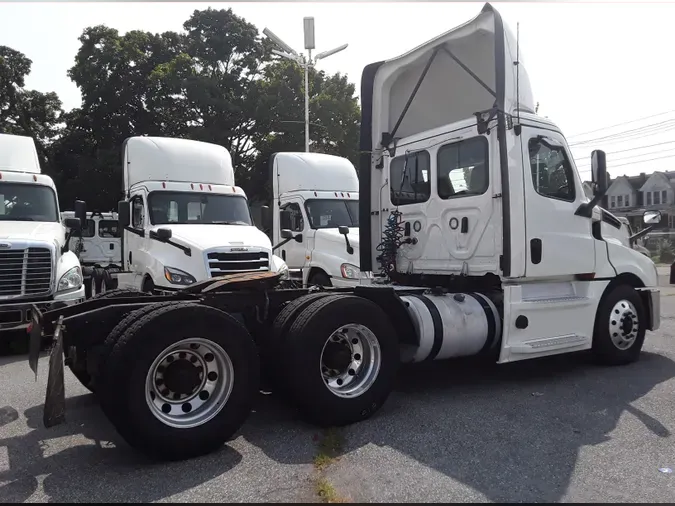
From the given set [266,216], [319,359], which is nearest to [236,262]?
[266,216]

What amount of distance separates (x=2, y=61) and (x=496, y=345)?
1126 inches

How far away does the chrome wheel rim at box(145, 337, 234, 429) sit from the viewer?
13.1 ft

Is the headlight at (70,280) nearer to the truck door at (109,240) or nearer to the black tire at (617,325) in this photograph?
the black tire at (617,325)

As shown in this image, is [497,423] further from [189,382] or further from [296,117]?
[296,117]

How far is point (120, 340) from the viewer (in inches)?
151

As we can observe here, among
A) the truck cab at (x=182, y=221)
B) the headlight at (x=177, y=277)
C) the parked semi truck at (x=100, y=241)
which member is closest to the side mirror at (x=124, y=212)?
the truck cab at (x=182, y=221)

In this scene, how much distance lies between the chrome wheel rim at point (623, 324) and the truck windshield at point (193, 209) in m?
6.37

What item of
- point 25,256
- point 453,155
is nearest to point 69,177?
point 25,256

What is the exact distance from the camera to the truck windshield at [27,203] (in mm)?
9148

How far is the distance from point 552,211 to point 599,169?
0.68 metres

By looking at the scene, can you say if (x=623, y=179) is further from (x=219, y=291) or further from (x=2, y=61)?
(x=219, y=291)

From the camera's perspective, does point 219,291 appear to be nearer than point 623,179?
Yes

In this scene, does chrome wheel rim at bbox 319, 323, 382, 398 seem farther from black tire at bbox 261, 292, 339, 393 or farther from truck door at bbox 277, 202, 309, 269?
truck door at bbox 277, 202, 309, 269

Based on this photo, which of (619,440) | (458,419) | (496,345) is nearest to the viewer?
(619,440)
